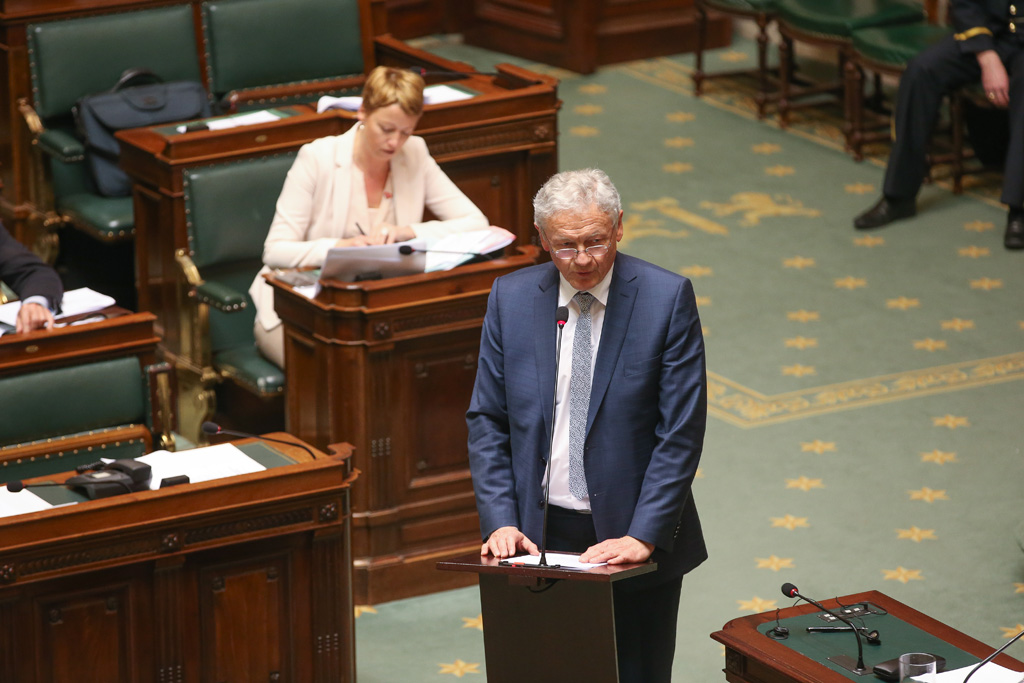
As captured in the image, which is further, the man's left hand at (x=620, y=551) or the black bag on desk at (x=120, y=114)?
the black bag on desk at (x=120, y=114)

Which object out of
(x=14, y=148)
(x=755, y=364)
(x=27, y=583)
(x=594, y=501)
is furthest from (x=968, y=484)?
(x=14, y=148)

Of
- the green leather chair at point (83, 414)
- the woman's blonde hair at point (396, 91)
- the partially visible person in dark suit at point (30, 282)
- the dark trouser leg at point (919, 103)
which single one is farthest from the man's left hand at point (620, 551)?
the dark trouser leg at point (919, 103)

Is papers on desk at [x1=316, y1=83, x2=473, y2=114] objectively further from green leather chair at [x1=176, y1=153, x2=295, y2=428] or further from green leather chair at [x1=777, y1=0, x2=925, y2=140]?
green leather chair at [x1=777, y1=0, x2=925, y2=140]

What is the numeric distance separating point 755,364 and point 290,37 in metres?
2.41

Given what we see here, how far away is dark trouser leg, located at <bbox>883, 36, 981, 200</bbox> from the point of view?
7.49 m

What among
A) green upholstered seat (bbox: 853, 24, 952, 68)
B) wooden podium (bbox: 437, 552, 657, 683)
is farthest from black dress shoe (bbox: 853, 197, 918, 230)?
wooden podium (bbox: 437, 552, 657, 683)

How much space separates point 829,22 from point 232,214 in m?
3.91

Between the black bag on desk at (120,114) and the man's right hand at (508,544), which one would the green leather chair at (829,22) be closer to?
the black bag on desk at (120,114)

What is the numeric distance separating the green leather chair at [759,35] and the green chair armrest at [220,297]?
4366 millimetres

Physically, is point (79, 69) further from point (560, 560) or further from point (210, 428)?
point (560, 560)

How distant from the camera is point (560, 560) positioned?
3080mm

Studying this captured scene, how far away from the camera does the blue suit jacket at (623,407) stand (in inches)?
124

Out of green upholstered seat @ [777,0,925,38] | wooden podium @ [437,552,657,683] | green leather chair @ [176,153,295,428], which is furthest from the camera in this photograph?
green upholstered seat @ [777,0,925,38]

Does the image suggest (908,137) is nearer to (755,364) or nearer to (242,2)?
(755,364)
